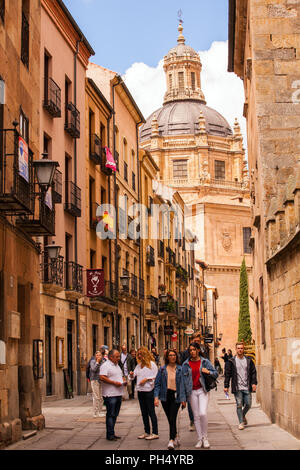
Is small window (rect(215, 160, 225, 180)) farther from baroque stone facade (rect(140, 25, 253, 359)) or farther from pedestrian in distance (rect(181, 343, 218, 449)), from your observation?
pedestrian in distance (rect(181, 343, 218, 449))

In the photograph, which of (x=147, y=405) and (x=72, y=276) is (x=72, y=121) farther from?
(x=147, y=405)

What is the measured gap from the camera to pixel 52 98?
78.9 feet

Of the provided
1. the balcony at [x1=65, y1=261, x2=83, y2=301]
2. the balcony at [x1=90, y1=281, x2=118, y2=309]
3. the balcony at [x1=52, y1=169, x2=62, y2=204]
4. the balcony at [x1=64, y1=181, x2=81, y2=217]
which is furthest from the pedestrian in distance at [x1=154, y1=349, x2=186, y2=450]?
the balcony at [x1=90, y1=281, x2=118, y2=309]

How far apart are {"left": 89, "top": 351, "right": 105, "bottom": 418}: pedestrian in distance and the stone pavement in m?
0.25

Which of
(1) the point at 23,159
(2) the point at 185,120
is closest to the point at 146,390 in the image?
(1) the point at 23,159

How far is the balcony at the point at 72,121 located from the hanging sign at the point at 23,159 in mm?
13578

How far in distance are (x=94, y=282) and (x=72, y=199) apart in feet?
10.2

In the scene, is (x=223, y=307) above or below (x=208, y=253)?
below

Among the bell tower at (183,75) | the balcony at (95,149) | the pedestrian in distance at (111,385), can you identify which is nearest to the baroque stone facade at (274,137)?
the pedestrian in distance at (111,385)

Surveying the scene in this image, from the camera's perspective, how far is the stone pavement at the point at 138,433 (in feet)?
Result: 37.1
